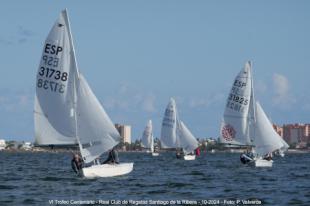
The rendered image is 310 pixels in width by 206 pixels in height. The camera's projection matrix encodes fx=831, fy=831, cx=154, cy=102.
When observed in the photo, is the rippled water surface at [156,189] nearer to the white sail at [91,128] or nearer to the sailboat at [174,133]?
the white sail at [91,128]

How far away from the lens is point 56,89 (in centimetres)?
4184

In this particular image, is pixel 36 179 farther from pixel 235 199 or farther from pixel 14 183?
pixel 235 199

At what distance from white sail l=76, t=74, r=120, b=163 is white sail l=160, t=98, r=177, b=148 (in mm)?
61591

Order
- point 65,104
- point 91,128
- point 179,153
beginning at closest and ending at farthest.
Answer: point 65,104, point 91,128, point 179,153

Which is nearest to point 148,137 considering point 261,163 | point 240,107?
point 240,107

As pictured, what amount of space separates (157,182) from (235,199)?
35.6 ft

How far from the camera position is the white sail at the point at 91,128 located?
42.5 metres

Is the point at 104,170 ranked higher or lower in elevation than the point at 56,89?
lower

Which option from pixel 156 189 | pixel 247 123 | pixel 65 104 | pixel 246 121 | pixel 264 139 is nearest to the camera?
pixel 156 189

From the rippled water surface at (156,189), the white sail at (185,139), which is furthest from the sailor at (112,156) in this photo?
the white sail at (185,139)

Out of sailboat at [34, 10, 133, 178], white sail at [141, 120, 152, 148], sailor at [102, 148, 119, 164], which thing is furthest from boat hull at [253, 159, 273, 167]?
white sail at [141, 120, 152, 148]

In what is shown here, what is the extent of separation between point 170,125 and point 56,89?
63569 millimetres

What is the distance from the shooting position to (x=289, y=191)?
3794cm

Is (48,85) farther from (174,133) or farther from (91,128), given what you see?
(174,133)
